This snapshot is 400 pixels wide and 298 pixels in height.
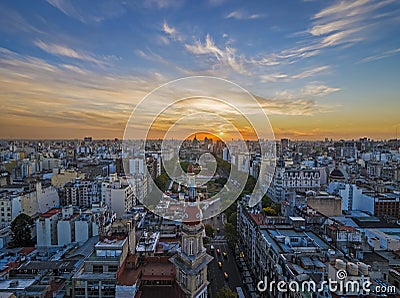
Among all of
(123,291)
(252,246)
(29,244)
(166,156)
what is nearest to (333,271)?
(123,291)

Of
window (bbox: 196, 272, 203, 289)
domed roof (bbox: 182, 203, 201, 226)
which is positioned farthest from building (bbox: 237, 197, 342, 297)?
domed roof (bbox: 182, 203, 201, 226)

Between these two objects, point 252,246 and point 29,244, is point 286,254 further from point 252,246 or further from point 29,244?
point 29,244

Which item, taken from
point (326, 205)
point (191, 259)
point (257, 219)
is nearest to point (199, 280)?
point (191, 259)

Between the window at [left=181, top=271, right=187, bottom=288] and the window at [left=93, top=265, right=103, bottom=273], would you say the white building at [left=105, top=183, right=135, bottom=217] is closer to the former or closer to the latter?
the window at [left=93, top=265, right=103, bottom=273]

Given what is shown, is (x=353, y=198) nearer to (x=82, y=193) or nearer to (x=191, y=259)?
(x=191, y=259)
